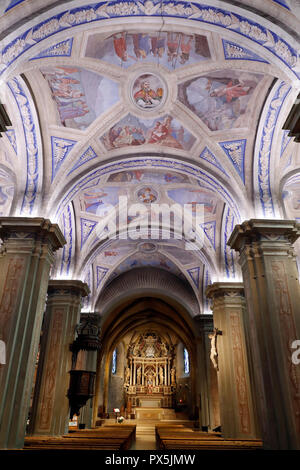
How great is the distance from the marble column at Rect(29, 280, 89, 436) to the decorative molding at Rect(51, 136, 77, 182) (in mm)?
4369

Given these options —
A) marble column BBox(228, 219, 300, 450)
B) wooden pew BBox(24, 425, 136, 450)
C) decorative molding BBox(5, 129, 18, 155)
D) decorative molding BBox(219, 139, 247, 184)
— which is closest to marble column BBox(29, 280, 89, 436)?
wooden pew BBox(24, 425, 136, 450)

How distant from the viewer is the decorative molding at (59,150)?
8.83 meters

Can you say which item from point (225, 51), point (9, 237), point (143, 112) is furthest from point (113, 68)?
point (9, 237)

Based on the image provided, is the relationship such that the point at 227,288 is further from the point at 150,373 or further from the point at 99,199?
the point at 150,373

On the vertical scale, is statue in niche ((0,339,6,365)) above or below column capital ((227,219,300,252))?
below

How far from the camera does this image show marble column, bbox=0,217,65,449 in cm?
648

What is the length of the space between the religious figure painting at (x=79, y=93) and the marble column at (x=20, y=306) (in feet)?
8.91

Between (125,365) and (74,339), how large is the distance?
18493 millimetres

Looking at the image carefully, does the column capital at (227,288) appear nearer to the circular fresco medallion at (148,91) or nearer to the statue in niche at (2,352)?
the circular fresco medallion at (148,91)

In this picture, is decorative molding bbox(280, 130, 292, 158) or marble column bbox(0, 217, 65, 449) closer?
marble column bbox(0, 217, 65, 449)

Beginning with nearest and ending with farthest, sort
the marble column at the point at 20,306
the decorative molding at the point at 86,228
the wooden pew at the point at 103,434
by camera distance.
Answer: the marble column at the point at 20,306 → the wooden pew at the point at 103,434 → the decorative molding at the point at 86,228

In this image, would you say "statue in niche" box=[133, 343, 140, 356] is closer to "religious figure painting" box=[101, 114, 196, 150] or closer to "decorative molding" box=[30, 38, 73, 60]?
"religious figure painting" box=[101, 114, 196, 150]

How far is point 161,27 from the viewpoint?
6469 mm

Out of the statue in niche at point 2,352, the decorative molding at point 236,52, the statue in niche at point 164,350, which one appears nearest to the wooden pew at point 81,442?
the statue in niche at point 2,352
